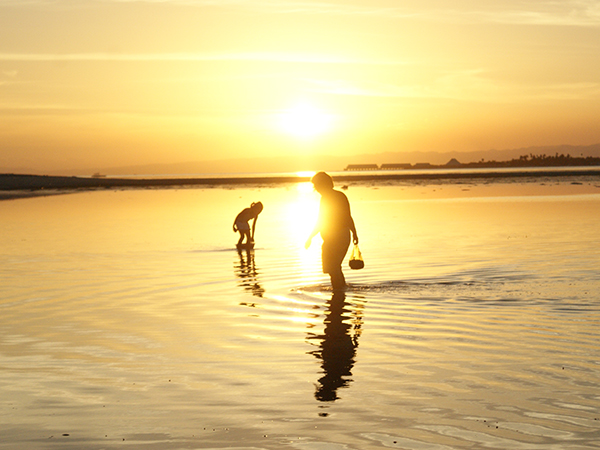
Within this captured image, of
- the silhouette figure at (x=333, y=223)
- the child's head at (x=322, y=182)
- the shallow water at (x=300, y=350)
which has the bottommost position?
the shallow water at (x=300, y=350)

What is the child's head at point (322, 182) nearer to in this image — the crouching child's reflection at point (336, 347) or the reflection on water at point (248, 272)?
the crouching child's reflection at point (336, 347)

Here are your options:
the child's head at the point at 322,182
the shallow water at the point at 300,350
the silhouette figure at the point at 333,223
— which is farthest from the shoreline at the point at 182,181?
the silhouette figure at the point at 333,223

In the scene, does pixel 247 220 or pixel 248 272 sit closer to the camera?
pixel 248 272

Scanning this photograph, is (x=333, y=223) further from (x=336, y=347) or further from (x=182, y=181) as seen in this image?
(x=182, y=181)

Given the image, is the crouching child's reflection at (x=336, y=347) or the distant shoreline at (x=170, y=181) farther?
the distant shoreline at (x=170, y=181)

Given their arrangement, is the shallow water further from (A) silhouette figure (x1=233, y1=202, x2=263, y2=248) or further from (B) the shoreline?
(B) the shoreline

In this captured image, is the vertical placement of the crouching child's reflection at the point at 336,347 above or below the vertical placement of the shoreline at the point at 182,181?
below

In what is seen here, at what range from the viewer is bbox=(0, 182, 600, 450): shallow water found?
6.71 meters

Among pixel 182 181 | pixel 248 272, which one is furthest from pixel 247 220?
pixel 182 181

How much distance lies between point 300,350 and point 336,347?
507 millimetres

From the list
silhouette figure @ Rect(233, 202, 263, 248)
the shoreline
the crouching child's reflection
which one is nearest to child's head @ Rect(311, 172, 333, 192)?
the crouching child's reflection

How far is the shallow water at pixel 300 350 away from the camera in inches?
264

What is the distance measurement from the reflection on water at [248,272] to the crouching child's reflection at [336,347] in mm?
2249

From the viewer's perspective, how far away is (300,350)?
9945mm
